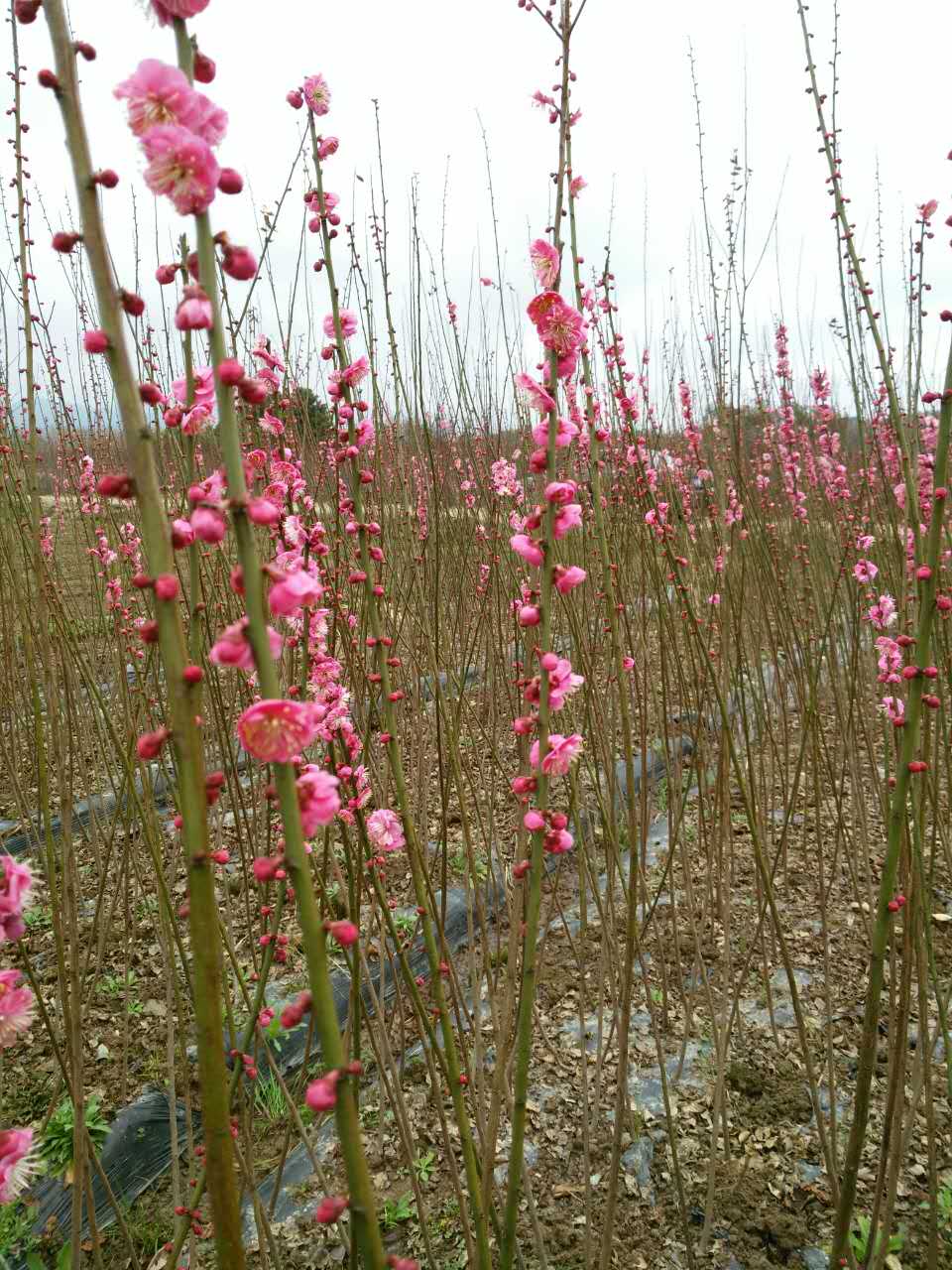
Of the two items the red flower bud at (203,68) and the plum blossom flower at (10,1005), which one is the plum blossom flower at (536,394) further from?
the plum blossom flower at (10,1005)

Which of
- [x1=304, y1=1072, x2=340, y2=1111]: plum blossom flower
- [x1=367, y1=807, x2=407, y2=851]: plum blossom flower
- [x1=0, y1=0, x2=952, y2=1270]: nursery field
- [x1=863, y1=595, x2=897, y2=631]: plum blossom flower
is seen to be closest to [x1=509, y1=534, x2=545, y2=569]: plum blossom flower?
[x1=0, y1=0, x2=952, y2=1270]: nursery field

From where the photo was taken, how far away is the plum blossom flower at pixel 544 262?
1.05 meters

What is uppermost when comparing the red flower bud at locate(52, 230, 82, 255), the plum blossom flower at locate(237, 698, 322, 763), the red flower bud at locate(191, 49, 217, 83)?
the red flower bud at locate(191, 49, 217, 83)

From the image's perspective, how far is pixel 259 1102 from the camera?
2.34 meters

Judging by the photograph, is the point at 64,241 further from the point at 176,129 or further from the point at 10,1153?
the point at 10,1153

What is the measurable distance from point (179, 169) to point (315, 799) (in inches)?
20.0

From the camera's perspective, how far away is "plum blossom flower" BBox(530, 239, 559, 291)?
105cm

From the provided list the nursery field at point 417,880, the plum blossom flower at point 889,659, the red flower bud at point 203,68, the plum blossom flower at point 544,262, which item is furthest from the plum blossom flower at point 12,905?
the plum blossom flower at point 889,659

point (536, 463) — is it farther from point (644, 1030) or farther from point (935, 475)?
point (644, 1030)

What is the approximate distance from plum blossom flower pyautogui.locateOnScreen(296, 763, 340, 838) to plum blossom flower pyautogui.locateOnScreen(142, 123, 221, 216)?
460 mm

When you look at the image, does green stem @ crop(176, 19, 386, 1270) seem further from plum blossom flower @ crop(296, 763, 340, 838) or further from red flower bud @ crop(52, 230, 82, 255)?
red flower bud @ crop(52, 230, 82, 255)

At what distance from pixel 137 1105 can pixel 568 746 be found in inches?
78.8

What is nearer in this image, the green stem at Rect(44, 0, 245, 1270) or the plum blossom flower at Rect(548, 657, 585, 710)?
the green stem at Rect(44, 0, 245, 1270)

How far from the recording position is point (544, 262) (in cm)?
109
